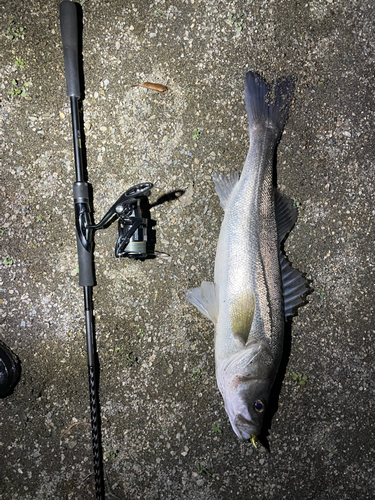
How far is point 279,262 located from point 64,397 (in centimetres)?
175

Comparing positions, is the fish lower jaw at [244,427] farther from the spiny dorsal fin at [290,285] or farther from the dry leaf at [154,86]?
the dry leaf at [154,86]

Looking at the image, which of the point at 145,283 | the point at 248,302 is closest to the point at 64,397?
the point at 145,283

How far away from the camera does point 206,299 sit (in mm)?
2318

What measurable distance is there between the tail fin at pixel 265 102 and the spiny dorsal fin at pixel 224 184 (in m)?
0.36

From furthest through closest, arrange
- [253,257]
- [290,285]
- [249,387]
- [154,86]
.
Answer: [154,86] → [290,285] → [253,257] → [249,387]

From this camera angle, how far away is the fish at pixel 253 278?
207 cm

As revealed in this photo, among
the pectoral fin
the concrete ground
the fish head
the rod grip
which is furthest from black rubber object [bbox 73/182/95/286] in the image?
the fish head

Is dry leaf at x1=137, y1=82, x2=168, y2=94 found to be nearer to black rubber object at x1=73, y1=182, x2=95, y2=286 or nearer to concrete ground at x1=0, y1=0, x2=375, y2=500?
concrete ground at x1=0, y1=0, x2=375, y2=500

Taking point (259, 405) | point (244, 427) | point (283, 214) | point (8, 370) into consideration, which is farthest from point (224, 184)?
point (8, 370)

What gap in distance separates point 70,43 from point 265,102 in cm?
135

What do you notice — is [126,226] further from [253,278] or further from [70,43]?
[70,43]

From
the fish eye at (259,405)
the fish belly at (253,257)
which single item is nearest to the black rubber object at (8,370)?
the fish belly at (253,257)

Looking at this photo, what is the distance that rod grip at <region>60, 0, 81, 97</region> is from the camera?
2.22m

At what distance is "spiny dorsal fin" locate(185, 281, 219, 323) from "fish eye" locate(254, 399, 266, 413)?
541 mm
